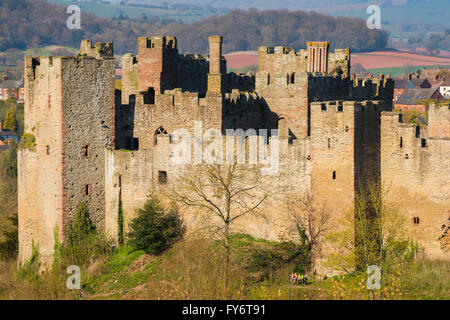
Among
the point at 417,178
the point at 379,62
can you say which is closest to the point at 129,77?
the point at 417,178

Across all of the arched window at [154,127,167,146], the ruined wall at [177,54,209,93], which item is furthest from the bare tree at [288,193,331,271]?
the ruined wall at [177,54,209,93]

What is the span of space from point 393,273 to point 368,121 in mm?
6869

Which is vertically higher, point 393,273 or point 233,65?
point 233,65

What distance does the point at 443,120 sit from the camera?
138 ft

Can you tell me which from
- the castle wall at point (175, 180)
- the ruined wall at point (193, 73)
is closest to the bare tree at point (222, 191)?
the castle wall at point (175, 180)

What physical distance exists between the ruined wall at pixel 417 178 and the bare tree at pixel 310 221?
3138 millimetres

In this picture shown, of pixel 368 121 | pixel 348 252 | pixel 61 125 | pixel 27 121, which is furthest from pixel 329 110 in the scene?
pixel 27 121

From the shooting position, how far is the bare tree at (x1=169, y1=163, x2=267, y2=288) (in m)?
41.5

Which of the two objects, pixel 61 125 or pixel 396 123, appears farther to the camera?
pixel 61 125

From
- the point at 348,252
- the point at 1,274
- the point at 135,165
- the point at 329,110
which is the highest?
the point at 329,110

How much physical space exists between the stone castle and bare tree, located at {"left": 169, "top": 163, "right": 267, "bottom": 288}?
670 millimetres

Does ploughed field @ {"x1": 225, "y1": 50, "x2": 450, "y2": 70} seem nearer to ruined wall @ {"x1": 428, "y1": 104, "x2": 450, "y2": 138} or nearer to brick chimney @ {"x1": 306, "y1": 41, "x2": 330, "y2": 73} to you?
brick chimney @ {"x1": 306, "y1": 41, "x2": 330, "y2": 73}

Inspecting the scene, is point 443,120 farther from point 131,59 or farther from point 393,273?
point 131,59

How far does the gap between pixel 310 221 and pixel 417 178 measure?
16.8 feet
